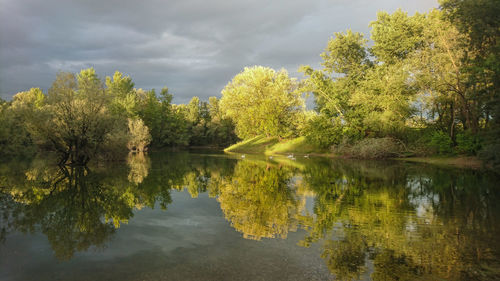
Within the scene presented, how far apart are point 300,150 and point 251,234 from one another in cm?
4738

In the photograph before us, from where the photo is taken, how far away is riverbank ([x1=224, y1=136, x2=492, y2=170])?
103ft

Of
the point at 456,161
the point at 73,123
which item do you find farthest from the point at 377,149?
the point at 73,123

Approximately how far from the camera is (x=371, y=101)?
43.8m

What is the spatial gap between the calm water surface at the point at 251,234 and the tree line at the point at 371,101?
51.5 ft

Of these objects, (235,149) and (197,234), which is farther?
(235,149)

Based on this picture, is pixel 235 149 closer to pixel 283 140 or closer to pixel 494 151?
pixel 283 140

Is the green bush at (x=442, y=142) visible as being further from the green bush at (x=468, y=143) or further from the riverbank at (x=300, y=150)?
the green bush at (x=468, y=143)

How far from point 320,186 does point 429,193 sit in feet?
17.4

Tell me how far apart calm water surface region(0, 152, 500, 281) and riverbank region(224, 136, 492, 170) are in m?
17.4

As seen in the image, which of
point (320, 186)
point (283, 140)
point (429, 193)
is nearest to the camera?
point (429, 193)

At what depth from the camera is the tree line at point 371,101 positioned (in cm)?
2900

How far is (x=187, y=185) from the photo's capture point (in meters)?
18.9

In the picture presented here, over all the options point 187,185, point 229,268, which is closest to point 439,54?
point 187,185

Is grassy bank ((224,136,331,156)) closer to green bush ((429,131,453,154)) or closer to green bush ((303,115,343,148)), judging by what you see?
green bush ((303,115,343,148))
